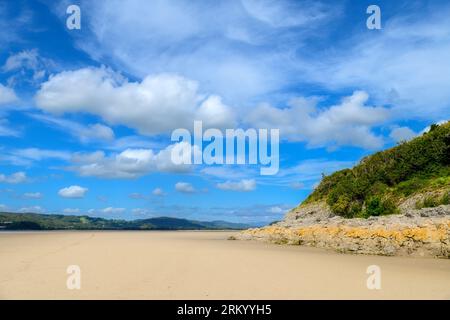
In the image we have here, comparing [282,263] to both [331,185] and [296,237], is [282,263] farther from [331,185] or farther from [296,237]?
[331,185]

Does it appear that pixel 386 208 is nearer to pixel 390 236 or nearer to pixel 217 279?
pixel 390 236

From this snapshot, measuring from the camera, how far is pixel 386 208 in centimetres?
4319

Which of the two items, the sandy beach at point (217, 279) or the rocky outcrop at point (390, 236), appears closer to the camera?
the sandy beach at point (217, 279)

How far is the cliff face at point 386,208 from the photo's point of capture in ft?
74.7

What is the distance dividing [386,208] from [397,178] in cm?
891

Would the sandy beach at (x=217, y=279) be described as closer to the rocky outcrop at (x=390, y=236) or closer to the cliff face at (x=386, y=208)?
the rocky outcrop at (x=390, y=236)

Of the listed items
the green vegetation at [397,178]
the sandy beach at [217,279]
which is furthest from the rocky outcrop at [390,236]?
the green vegetation at [397,178]

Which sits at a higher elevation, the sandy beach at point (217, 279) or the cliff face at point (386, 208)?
the cliff face at point (386, 208)

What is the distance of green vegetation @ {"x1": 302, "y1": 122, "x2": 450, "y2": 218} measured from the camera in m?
44.1

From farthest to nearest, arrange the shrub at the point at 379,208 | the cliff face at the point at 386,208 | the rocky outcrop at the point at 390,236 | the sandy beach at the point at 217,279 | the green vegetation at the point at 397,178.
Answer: the green vegetation at the point at 397,178 < the shrub at the point at 379,208 < the cliff face at the point at 386,208 < the rocky outcrop at the point at 390,236 < the sandy beach at the point at 217,279

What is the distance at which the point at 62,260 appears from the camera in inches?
733

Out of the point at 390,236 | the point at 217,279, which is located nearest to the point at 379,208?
the point at 390,236

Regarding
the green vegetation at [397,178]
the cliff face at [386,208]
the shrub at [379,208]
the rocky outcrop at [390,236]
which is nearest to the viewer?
the rocky outcrop at [390,236]
